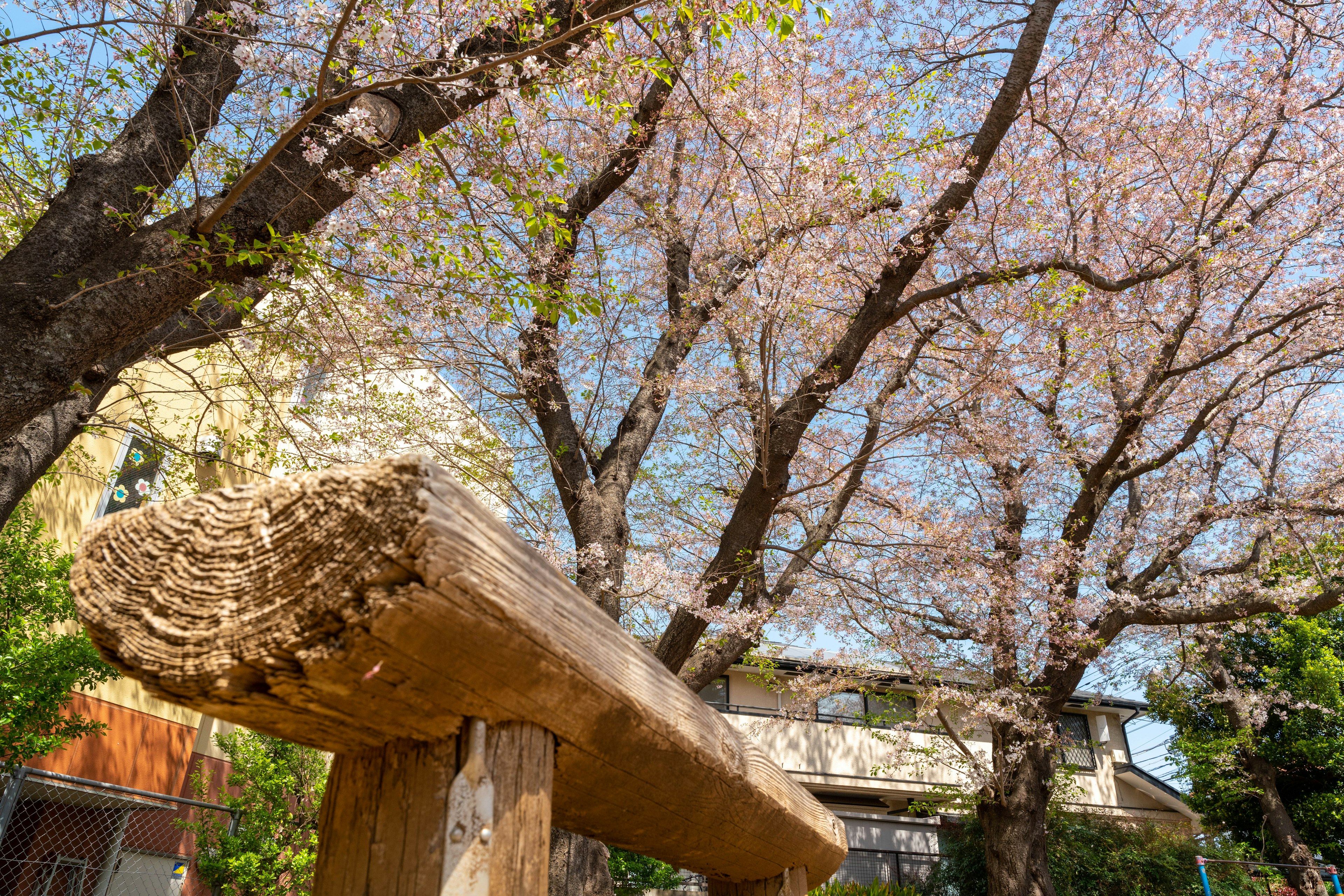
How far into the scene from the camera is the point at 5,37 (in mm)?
4250

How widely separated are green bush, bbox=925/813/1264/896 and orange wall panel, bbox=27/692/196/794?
12.6m

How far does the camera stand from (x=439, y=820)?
1.19m

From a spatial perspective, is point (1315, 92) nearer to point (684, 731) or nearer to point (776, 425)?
point (776, 425)

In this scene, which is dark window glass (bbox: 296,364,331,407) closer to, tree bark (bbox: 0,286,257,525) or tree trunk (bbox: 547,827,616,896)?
tree bark (bbox: 0,286,257,525)

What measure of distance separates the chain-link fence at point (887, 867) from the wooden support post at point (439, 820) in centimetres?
1690

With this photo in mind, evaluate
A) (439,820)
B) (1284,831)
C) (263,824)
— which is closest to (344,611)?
(439,820)

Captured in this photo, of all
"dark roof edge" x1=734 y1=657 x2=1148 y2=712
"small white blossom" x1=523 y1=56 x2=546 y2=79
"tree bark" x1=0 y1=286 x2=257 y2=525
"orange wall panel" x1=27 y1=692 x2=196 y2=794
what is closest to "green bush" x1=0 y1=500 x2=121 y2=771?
"tree bark" x1=0 y1=286 x2=257 y2=525

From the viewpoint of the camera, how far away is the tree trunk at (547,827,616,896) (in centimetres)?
536

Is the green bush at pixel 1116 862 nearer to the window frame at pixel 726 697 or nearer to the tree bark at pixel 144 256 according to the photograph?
the window frame at pixel 726 697

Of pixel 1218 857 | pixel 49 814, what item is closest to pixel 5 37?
pixel 49 814

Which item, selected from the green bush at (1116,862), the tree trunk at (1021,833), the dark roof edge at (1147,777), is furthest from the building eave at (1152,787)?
the tree trunk at (1021,833)

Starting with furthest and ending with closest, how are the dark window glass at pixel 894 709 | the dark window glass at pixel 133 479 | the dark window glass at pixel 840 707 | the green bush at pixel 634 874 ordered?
the dark window glass at pixel 840 707
the dark window glass at pixel 894 709
the green bush at pixel 634 874
the dark window glass at pixel 133 479

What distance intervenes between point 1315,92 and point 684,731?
416 inches

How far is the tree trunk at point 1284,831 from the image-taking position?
11.8 meters
